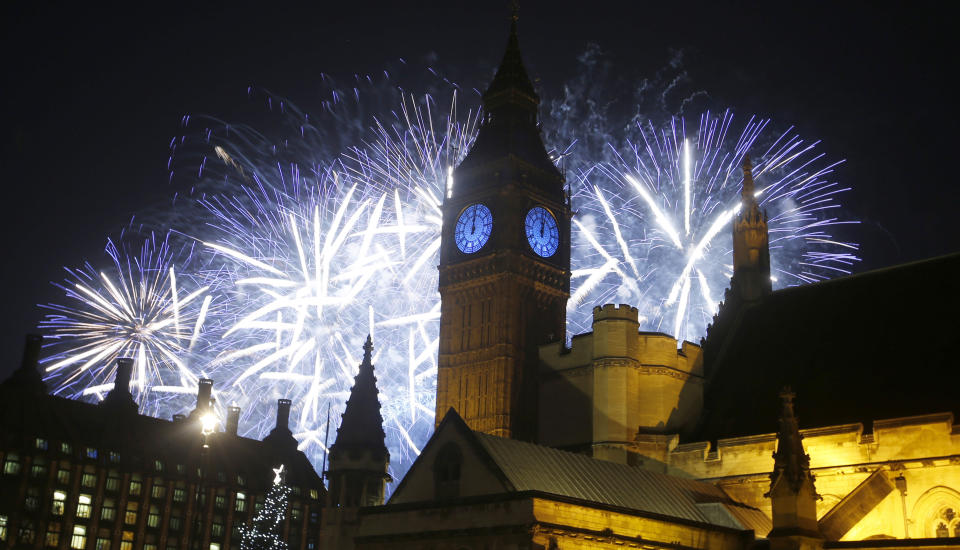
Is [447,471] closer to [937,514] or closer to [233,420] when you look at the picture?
[937,514]

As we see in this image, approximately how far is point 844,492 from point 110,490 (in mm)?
66977

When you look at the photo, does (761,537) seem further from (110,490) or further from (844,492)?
(110,490)

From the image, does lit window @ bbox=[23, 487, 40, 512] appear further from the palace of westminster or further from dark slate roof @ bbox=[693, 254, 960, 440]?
dark slate roof @ bbox=[693, 254, 960, 440]

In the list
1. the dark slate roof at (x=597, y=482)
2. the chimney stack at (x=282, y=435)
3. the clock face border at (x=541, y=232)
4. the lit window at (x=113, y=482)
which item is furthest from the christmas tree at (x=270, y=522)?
the dark slate roof at (x=597, y=482)

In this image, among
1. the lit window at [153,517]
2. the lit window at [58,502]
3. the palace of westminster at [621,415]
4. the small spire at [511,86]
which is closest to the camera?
the palace of westminster at [621,415]

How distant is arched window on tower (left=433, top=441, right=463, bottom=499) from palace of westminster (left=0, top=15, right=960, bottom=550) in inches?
2.2

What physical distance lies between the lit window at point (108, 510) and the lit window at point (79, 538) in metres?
2.01

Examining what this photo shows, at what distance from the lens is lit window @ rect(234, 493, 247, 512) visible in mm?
98656

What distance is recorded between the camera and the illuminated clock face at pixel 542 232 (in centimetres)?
6328

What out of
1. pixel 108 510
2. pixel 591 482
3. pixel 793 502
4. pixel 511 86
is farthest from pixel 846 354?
pixel 108 510

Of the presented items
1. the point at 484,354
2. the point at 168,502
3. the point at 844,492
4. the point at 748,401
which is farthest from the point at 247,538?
the point at 844,492

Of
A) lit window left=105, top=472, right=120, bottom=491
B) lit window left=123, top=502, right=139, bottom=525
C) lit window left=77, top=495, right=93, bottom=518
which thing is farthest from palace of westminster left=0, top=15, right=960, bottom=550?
lit window left=123, top=502, right=139, bottom=525

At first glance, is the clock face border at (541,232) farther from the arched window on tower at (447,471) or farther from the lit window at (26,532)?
the lit window at (26,532)

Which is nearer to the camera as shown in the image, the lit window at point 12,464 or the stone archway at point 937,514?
the stone archway at point 937,514
